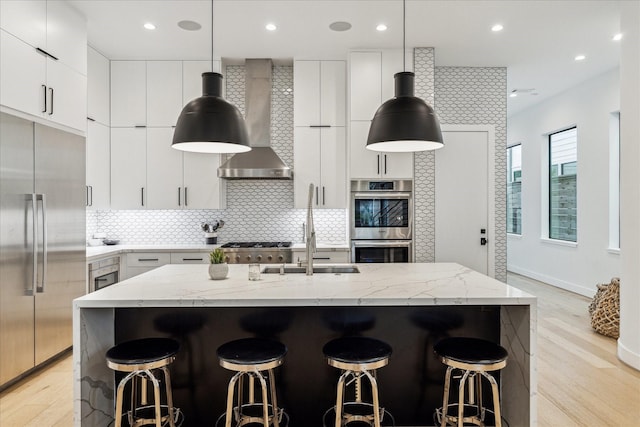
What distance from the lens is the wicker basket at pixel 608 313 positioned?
164 inches

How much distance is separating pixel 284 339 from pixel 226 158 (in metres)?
3.03

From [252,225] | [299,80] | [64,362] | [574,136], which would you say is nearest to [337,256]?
[252,225]

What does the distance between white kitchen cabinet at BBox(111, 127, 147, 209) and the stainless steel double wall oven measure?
251cm

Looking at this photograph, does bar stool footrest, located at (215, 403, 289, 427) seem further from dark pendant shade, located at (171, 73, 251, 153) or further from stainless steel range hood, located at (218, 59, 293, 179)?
stainless steel range hood, located at (218, 59, 293, 179)

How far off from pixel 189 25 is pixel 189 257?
2413 mm

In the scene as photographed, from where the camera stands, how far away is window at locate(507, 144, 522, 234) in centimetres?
786

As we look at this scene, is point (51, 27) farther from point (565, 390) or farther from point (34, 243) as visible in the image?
point (565, 390)

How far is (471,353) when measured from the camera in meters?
2.08

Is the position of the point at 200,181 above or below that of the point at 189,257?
above

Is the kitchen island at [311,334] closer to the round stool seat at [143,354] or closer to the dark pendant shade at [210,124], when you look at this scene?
the round stool seat at [143,354]

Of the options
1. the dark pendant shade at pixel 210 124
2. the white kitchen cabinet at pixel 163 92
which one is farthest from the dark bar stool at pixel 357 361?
the white kitchen cabinet at pixel 163 92

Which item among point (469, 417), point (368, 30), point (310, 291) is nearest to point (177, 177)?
point (368, 30)

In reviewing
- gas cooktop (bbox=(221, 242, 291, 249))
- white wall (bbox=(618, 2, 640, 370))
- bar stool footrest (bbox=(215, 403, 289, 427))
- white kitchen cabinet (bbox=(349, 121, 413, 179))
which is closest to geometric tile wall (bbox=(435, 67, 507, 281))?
white kitchen cabinet (bbox=(349, 121, 413, 179))

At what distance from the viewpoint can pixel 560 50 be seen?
4707 mm
